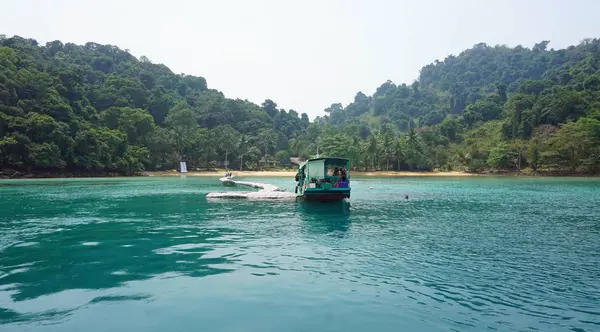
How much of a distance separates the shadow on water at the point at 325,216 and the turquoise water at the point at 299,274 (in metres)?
0.29

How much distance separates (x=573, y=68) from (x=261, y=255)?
15125 centimetres

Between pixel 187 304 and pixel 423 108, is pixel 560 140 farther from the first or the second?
pixel 423 108

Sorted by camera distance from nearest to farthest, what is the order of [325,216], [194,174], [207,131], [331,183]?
[325,216] < [331,183] < [194,174] < [207,131]

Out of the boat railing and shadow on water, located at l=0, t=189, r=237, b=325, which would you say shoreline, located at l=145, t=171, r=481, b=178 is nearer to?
the boat railing

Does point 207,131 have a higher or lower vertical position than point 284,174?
A: higher

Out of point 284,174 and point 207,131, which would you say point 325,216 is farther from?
point 207,131

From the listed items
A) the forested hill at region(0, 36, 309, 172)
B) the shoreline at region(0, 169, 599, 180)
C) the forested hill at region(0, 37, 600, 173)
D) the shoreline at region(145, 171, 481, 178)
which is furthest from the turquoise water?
the shoreline at region(145, 171, 481, 178)

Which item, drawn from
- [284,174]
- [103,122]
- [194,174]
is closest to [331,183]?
[194,174]

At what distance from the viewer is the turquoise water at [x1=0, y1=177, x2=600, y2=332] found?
7258 mm

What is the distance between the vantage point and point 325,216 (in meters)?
22.1

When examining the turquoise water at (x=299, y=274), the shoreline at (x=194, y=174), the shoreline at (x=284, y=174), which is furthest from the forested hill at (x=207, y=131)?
the turquoise water at (x=299, y=274)

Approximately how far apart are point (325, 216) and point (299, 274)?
12.0m

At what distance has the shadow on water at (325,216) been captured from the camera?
17.8m

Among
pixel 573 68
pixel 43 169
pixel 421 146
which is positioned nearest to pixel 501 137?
pixel 421 146
